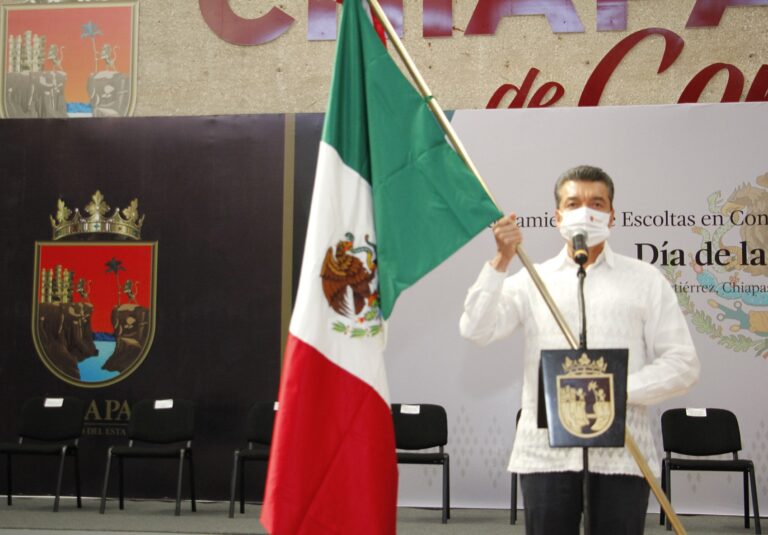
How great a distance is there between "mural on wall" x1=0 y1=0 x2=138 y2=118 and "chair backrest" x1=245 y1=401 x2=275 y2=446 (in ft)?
10.5

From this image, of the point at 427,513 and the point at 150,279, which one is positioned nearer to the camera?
the point at 427,513

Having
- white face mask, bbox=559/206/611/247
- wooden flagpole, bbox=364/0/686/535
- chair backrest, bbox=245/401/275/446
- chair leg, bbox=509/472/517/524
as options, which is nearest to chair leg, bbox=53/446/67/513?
chair backrest, bbox=245/401/275/446

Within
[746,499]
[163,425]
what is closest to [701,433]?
[746,499]

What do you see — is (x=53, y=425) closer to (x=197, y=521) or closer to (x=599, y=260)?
(x=197, y=521)

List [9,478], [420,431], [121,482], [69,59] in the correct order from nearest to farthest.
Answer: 1. [420,431]
2. [121,482]
3. [9,478]
4. [69,59]

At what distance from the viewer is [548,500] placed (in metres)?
2.45

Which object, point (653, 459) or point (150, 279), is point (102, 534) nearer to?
point (150, 279)

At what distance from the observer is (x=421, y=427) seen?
23.6ft

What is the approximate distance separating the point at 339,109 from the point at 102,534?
4159mm

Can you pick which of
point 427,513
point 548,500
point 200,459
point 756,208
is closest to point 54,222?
point 200,459

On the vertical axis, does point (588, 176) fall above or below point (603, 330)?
above

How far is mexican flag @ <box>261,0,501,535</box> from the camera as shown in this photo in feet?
9.02

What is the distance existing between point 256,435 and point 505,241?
5.16m

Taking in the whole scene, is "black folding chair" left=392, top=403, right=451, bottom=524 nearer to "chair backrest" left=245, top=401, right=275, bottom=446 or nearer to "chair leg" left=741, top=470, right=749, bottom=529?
"chair backrest" left=245, top=401, right=275, bottom=446
